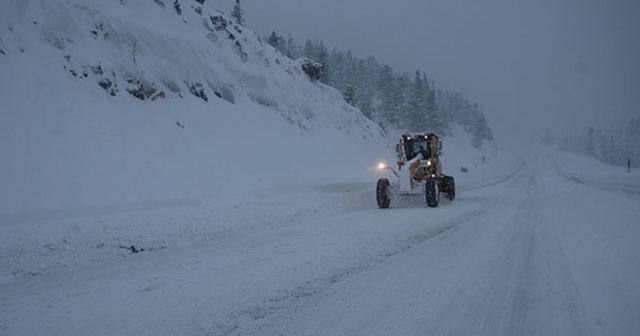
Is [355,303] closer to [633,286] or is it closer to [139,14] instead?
[633,286]

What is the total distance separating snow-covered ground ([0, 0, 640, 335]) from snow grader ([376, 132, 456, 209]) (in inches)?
44.6

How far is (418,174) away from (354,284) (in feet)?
36.8

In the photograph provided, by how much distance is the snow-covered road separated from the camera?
3896 millimetres

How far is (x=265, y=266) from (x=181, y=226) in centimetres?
444

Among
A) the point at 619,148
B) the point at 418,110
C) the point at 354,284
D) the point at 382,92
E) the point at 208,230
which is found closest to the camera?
the point at 354,284

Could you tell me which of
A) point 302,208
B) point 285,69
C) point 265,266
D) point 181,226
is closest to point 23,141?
point 181,226

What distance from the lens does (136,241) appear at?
8.25 meters

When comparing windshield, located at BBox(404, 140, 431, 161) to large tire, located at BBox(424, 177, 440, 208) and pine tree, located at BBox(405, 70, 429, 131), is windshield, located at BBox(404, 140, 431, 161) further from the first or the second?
pine tree, located at BBox(405, 70, 429, 131)

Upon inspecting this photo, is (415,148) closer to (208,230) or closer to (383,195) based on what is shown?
(383,195)

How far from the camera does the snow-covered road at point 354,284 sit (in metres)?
3.90

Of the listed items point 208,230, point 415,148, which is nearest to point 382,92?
point 415,148

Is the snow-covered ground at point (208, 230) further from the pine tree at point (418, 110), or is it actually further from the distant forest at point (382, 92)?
the pine tree at point (418, 110)

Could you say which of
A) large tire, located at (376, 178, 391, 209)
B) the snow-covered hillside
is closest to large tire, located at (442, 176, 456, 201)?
large tire, located at (376, 178, 391, 209)

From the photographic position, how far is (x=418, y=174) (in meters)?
15.7
